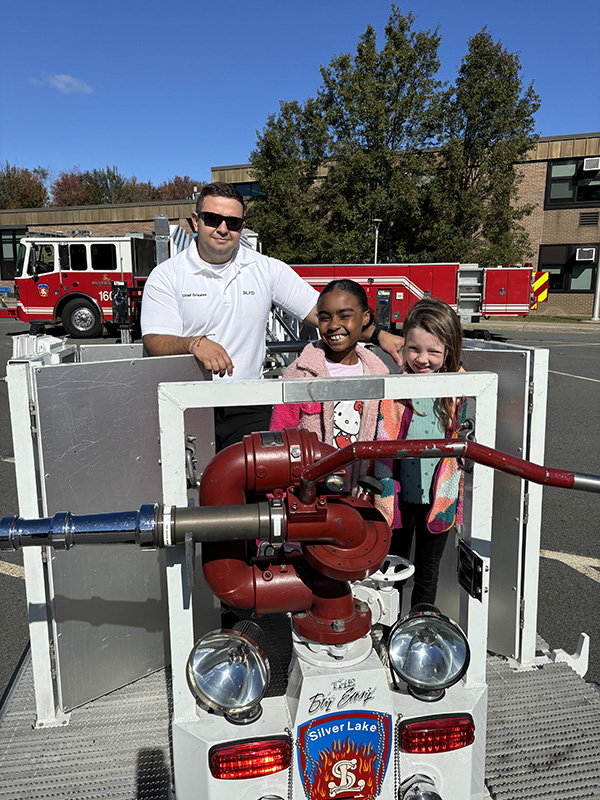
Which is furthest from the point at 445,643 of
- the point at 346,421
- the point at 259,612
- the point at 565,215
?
the point at 565,215

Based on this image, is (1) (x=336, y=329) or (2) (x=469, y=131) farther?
(2) (x=469, y=131)

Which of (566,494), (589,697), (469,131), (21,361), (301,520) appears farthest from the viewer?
(469,131)

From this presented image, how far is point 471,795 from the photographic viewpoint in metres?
1.62

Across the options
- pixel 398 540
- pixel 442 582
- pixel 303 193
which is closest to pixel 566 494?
pixel 442 582

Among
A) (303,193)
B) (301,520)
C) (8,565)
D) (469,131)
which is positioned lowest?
(8,565)

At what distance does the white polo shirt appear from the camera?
8.21 ft

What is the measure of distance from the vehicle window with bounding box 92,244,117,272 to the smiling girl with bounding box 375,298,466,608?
15.4 meters

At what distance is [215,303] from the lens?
254 cm

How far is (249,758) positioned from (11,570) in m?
3.18

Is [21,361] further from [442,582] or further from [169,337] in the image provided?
[442,582]

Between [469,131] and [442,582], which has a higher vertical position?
[469,131]

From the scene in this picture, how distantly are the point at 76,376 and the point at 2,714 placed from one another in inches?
53.7

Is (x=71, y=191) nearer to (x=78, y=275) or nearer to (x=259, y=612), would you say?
(x=78, y=275)

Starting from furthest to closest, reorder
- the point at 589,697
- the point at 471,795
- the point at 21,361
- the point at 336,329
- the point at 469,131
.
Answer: the point at 469,131 < the point at 589,697 < the point at 336,329 < the point at 21,361 < the point at 471,795
